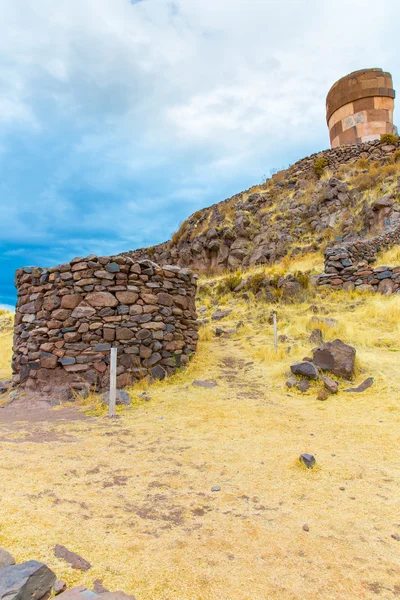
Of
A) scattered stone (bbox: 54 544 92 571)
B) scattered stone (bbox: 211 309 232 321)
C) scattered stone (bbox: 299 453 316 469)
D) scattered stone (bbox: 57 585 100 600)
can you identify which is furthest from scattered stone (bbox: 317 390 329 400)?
scattered stone (bbox: 211 309 232 321)

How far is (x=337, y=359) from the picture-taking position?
681 cm

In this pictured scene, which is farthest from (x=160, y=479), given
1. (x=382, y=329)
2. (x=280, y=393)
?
(x=382, y=329)

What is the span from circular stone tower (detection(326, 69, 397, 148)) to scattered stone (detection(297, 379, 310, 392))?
20801 millimetres

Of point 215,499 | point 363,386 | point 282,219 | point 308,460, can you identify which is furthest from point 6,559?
point 282,219

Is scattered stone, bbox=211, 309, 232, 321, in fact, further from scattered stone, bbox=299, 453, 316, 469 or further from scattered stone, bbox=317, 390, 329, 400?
scattered stone, bbox=299, 453, 316, 469

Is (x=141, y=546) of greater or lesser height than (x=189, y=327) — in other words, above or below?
below

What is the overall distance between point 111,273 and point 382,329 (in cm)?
709

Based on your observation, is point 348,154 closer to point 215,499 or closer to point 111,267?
point 111,267

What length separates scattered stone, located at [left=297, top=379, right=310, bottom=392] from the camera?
652 centimetres

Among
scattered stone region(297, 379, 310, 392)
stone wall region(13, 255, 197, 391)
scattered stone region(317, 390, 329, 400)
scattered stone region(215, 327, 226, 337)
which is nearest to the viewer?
scattered stone region(317, 390, 329, 400)

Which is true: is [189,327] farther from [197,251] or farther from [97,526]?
[197,251]

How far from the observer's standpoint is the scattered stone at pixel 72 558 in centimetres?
210

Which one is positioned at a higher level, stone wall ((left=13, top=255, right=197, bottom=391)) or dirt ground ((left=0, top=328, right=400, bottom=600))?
stone wall ((left=13, top=255, right=197, bottom=391))

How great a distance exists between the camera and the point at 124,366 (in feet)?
24.5
